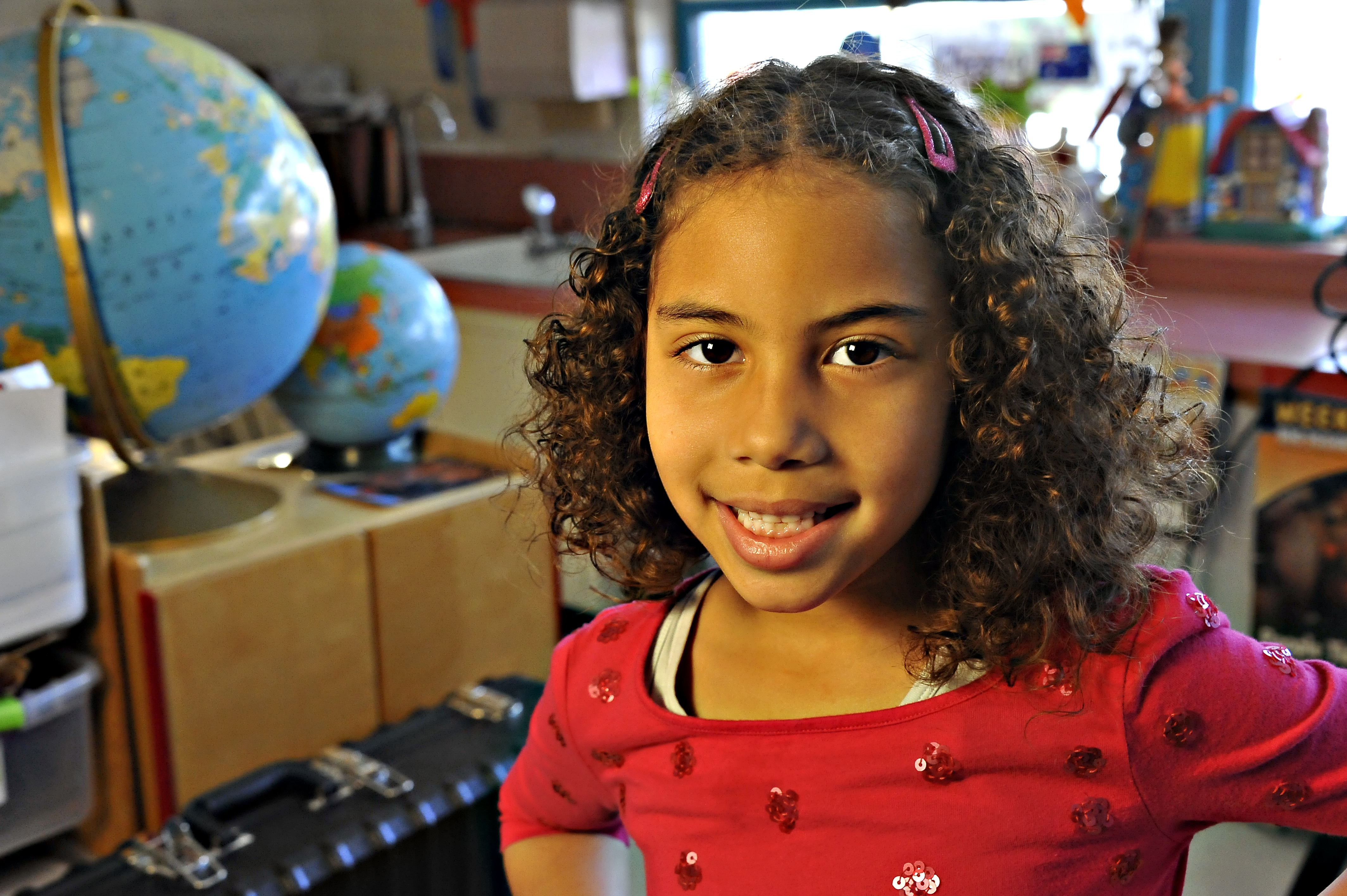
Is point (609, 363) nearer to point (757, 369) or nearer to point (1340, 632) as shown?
point (757, 369)

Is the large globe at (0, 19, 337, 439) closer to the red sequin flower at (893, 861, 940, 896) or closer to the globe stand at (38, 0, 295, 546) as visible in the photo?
the globe stand at (38, 0, 295, 546)

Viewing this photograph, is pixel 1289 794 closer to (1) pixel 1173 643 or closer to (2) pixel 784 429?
(1) pixel 1173 643

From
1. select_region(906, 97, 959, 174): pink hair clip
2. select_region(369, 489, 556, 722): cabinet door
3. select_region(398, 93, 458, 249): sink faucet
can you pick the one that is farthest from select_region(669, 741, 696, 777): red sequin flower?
select_region(398, 93, 458, 249): sink faucet

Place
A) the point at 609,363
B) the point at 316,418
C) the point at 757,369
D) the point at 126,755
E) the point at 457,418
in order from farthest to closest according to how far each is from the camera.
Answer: the point at 457,418 → the point at 316,418 → the point at 126,755 → the point at 609,363 → the point at 757,369

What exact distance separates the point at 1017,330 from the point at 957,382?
0.04m

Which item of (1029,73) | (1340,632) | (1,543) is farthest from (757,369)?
(1029,73)

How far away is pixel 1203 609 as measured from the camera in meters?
0.61

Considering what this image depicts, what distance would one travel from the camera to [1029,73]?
2.62 m

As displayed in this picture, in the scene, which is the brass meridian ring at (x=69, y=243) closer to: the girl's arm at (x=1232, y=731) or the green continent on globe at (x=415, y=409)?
the green continent on globe at (x=415, y=409)

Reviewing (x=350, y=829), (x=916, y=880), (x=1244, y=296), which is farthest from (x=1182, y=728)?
(x=1244, y=296)

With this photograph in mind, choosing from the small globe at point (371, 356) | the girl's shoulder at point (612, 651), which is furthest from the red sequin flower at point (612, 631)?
the small globe at point (371, 356)

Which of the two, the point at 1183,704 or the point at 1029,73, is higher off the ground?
the point at 1029,73

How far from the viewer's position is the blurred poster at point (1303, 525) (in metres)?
1.56

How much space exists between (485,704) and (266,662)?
0.80ft
